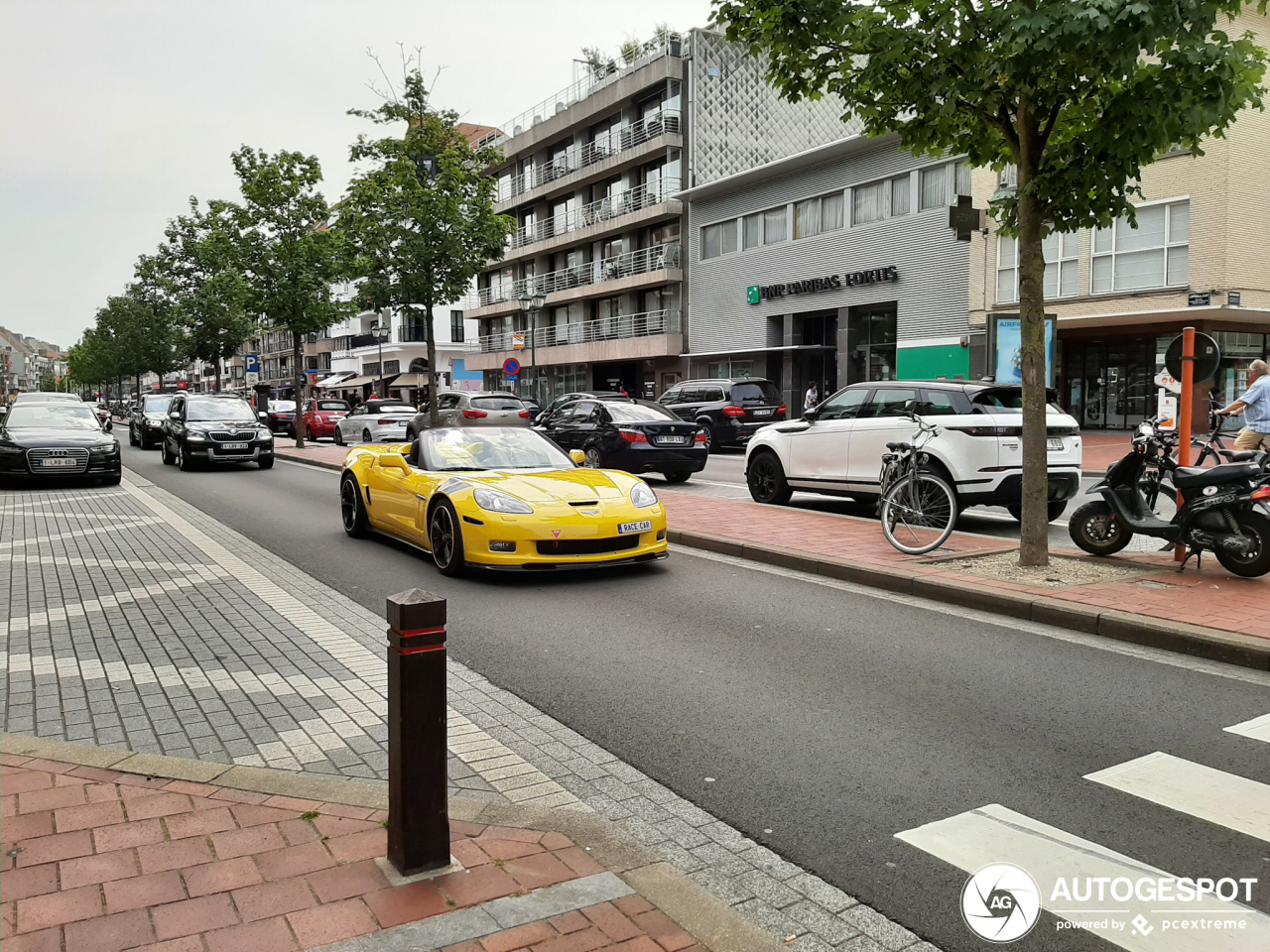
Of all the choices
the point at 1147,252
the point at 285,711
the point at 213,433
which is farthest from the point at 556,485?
the point at 1147,252

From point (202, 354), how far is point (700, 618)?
50677 millimetres

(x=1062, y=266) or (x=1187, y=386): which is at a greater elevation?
(x=1062, y=266)

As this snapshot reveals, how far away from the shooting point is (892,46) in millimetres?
7504

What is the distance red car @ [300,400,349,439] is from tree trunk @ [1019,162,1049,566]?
30.4m

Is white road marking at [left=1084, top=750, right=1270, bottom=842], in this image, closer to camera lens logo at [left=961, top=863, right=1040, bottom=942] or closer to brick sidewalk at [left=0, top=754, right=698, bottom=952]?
camera lens logo at [left=961, top=863, right=1040, bottom=942]

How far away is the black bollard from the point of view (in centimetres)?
299

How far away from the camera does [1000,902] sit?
118 inches

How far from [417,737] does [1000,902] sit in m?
1.83

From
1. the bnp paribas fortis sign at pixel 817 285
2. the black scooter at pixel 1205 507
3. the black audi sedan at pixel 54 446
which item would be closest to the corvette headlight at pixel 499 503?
the black scooter at pixel 1205 507

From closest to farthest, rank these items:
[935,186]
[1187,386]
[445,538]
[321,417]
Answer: [445,538]
[1187,386]
[935,186]
[321,417]

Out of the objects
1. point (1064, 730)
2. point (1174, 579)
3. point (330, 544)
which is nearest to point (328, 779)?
point (1064, 730)

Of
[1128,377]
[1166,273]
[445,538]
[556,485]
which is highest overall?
[1166,273]

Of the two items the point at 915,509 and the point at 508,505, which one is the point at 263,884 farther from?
the point at 915,509

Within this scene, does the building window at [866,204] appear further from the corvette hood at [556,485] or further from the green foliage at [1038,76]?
the corvette hood at [556,485]
